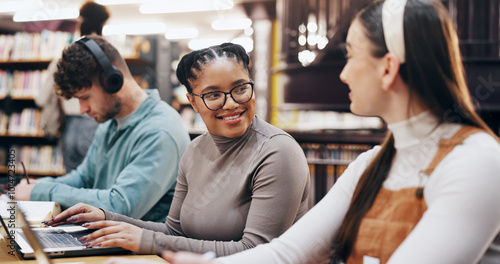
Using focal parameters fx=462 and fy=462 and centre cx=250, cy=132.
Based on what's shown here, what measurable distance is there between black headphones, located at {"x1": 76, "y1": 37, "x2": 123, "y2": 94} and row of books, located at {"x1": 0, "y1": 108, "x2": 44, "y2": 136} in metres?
3.52

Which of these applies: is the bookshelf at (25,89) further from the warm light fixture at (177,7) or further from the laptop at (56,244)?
the laptop at (56,244)

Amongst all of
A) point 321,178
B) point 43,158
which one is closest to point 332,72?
point 321,178

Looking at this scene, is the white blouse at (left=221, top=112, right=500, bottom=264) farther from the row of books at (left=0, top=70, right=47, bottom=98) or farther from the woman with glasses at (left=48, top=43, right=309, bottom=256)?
the row of books at (left=0, top=70, right=47, bottom=98)

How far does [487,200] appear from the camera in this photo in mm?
647

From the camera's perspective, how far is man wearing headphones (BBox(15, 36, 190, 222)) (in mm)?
1499

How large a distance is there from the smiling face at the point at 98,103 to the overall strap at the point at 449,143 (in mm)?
1287

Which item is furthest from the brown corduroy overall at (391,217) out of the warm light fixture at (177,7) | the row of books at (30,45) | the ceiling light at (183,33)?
the ceiling light at (183,33)

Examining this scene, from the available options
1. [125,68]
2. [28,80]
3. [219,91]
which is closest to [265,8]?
[28,80]

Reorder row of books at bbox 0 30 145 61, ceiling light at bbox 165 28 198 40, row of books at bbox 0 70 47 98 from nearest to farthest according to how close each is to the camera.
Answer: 1. row of books at bbox 0 30 145 61
2. row of books at bbox 0 70 47 98
3. ceiling light at bbox 165 28 198 40

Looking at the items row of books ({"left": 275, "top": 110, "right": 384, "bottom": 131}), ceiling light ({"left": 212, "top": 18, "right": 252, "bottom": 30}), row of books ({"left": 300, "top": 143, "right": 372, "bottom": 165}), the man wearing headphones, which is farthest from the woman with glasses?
ceiling light ({"left": 212, "top": 18, "right": 252, "bottom": 30})

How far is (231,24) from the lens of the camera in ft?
25.8

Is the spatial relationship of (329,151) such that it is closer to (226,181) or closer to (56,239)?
(226,181)

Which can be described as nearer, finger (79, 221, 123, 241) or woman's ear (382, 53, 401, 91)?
woman's ear (382, 53, 401, 91)

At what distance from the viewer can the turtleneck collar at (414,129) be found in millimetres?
743
